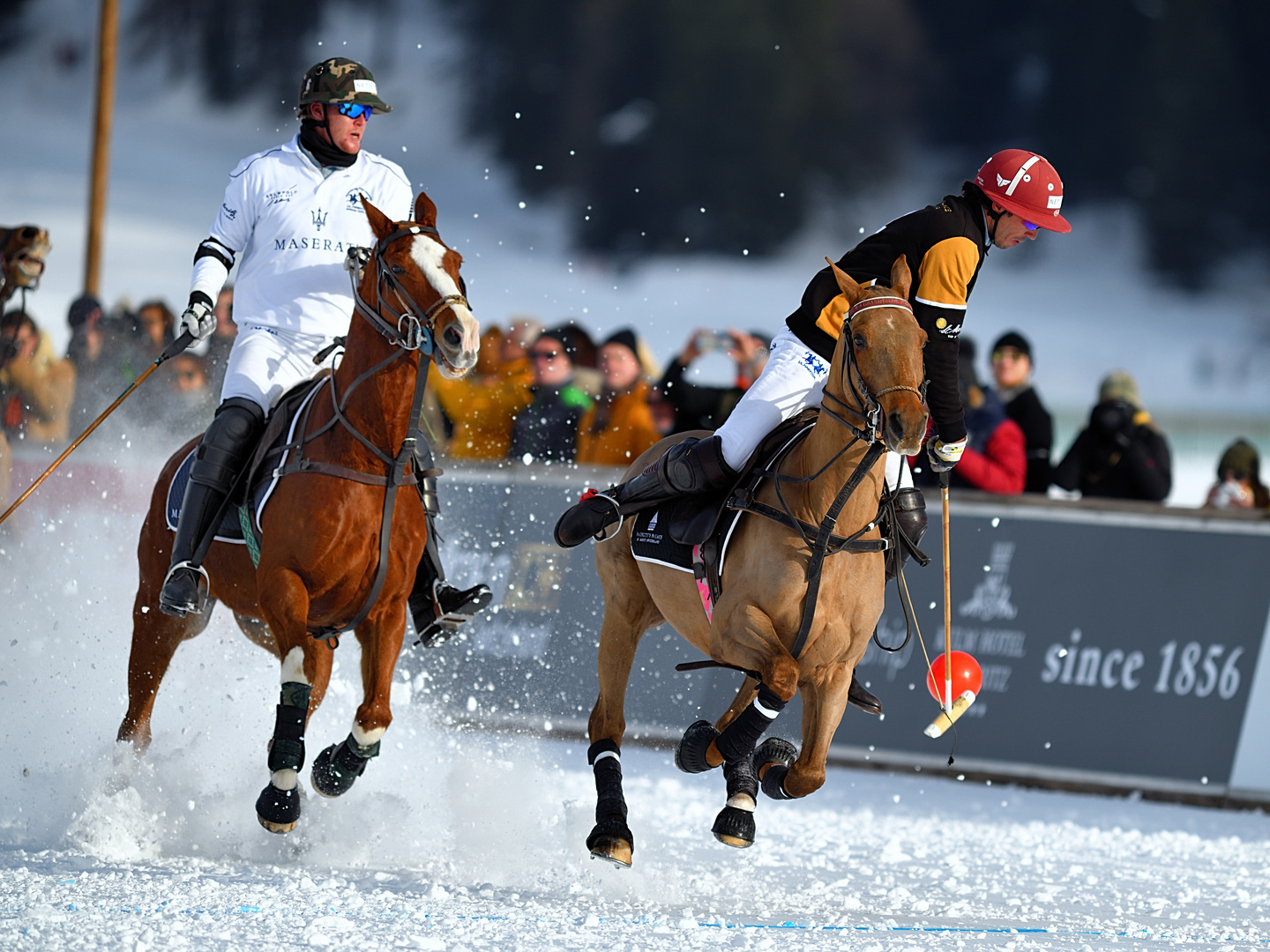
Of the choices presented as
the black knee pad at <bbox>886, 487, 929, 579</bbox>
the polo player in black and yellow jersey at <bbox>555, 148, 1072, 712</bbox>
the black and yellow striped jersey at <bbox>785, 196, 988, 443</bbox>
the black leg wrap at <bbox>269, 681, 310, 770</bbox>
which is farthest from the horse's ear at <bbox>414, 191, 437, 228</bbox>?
the black knee pad at <bbox>886, 487, 929, 579</bbox>

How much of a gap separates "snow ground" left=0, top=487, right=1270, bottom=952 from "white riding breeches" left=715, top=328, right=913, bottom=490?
1.66 meters

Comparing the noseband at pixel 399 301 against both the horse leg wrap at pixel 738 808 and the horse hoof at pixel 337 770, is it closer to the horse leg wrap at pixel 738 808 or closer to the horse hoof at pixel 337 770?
the horse hoof at pixel 337 770

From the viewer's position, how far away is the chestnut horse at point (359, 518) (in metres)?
5.39

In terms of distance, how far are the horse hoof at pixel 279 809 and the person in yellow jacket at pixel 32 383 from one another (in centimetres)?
429

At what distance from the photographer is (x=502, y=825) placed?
6.47 m

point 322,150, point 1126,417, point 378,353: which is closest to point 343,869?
point 378,353

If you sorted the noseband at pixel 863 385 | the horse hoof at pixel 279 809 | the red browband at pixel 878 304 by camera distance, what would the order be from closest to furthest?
the noseband at pixel 863 385 < the red browband at pixel 878 304 < the horse hoof at pixel 279 809

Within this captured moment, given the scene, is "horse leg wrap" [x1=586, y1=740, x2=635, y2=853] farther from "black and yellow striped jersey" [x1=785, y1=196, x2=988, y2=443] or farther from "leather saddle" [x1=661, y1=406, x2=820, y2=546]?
"black and yellow striped jersey" [x1=785, y1=196, x2=988, y2=443]

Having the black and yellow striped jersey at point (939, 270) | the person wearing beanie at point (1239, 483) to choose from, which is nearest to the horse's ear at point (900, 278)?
the black and yellow striped jersey at point (939, 270)

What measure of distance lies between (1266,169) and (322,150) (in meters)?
18.6

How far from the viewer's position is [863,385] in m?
5.01

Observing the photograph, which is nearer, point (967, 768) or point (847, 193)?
point (967, 768)

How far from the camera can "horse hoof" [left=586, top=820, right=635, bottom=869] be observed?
5.50 metres

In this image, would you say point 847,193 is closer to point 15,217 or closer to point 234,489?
point 15,217
